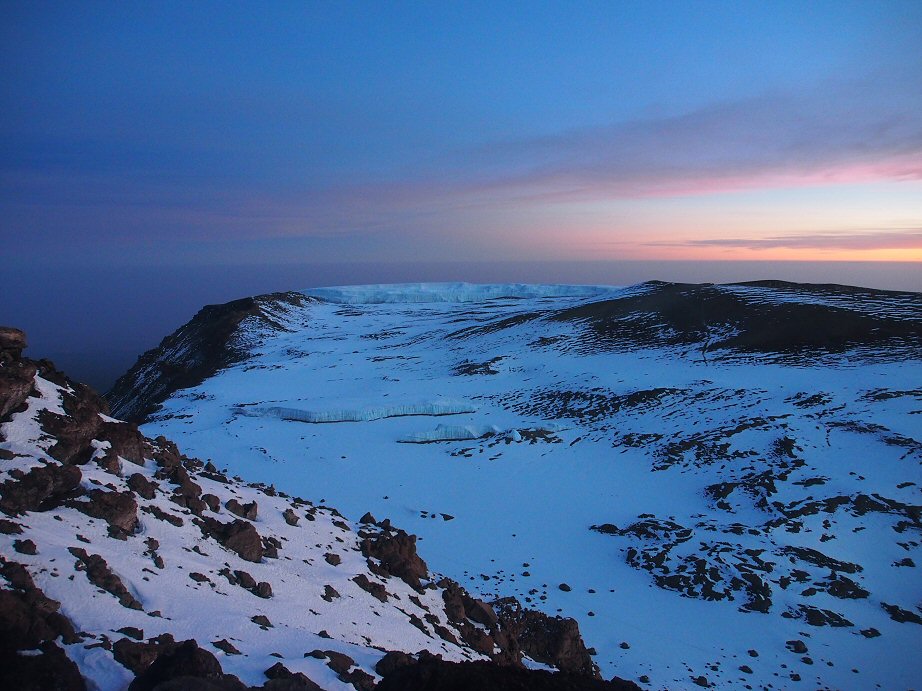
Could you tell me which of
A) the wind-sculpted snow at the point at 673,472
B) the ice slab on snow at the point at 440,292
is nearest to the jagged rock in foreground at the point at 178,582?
the wind-sculpted snow at the point at 673,472

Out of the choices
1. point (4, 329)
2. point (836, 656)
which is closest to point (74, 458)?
point (4, 329)

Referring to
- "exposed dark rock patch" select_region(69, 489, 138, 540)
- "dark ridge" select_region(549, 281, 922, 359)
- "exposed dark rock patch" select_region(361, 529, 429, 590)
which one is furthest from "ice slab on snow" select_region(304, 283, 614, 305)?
"exposed dark rock patch" select_region(69, 489, 138, 540)

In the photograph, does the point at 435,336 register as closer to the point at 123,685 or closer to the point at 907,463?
the point at 907,463

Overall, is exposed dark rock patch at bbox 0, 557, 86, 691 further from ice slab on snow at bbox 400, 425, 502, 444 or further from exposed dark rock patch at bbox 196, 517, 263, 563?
ice slab on snow at bbox 400, 425, 502, 444

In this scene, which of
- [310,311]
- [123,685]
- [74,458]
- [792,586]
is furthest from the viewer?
[310,311]

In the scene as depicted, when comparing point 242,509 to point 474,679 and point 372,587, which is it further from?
point 474,679

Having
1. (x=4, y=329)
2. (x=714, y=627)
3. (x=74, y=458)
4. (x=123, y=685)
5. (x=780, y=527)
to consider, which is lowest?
(x=714, y=627)

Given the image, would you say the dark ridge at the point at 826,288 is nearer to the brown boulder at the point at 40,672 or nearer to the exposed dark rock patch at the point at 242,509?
the exposed dark rock patch at the point at 242,509
